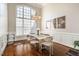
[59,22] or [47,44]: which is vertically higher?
[59,22]

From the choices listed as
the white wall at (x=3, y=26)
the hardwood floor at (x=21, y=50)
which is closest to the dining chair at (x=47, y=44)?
the hardwood floor at (x=21, y=50)

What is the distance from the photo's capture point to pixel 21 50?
1.67 meters

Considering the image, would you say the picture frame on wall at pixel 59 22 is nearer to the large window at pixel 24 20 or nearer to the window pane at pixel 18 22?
the large window at pixel 24 20

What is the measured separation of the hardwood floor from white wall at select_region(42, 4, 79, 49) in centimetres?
38

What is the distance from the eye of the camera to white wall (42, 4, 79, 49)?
162cm

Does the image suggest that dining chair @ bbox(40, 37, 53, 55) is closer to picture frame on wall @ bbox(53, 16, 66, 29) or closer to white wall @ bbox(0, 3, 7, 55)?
picture frame on wall @ bbox(53, 16, 66, 29)

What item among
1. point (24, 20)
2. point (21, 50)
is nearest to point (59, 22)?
point (24, 20)

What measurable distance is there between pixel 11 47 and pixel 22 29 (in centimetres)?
35

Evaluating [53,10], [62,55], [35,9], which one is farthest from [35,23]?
[62,55]

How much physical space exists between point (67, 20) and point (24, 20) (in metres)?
0.73

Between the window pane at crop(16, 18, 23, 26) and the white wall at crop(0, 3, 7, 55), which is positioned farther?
the window pane at crop(16, 18, 23, 26)

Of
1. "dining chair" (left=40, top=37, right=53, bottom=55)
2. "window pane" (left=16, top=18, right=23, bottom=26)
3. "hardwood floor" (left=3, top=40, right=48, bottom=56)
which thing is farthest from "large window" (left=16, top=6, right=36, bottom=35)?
"dining chair" (left=40, top=37, right=53, bottom=55)

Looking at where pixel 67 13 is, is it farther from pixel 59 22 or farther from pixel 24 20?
pixel 24 20

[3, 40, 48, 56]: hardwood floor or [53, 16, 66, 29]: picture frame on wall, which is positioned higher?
[53, 16, 66, 29]: picture frame on wall
